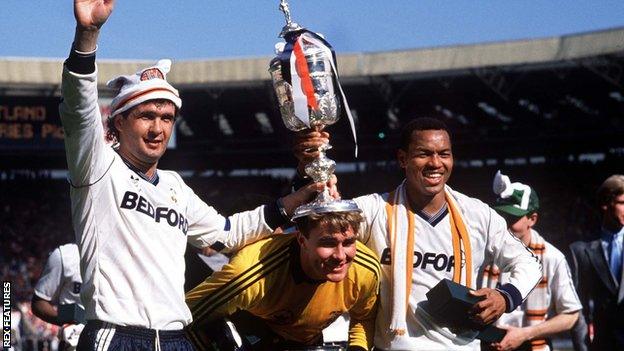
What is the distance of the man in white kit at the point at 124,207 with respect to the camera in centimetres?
390

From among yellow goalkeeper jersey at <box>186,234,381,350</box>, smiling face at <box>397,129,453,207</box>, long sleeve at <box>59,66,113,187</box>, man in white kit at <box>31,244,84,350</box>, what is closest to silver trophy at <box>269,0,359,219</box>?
yellow goalkeeper jersey at <box>186,234,381,350</box>

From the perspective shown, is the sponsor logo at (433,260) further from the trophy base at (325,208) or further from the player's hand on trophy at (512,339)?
the player's hand on trophy at (512,339)

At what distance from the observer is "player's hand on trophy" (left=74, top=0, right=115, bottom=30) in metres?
3.78

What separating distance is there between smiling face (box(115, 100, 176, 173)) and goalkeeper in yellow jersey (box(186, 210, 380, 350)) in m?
0.69

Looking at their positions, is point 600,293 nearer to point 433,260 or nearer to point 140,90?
point 433,260

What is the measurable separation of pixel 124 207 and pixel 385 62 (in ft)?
79.1

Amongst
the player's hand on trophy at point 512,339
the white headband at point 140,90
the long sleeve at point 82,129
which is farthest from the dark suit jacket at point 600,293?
the long sleeve at point 82,129

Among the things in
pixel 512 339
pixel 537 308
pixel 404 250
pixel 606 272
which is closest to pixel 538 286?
pixel 537 308

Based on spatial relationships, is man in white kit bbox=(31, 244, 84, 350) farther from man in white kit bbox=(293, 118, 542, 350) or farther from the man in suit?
the man in suit

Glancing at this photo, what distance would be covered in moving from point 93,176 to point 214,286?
0.90m

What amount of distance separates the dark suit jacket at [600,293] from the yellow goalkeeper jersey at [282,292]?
3.60 m

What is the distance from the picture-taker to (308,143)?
487 centimetres

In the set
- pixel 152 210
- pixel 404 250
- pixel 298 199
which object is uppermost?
pixel 298 199

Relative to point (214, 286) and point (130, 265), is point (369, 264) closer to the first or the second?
point (214, 286)
